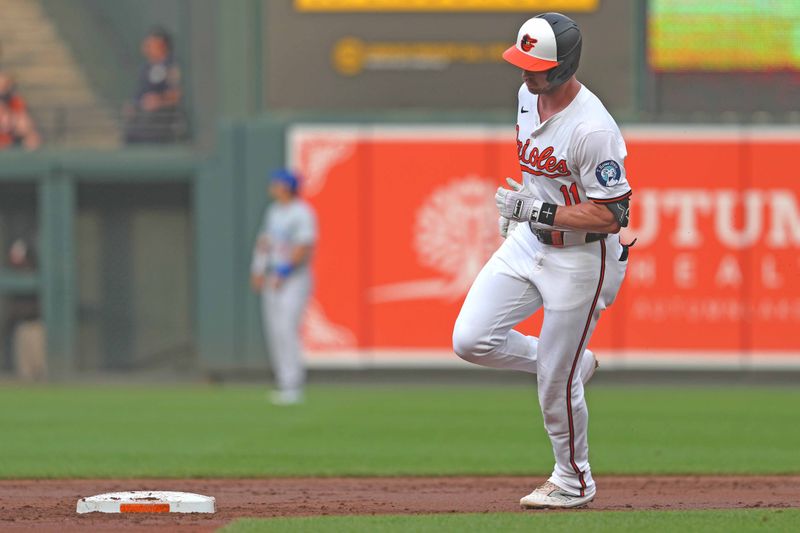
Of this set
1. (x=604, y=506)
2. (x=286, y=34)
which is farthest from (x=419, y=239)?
(x=604, y=506)

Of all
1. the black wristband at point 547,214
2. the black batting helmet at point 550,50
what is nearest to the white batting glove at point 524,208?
the black wristband at point 547,214

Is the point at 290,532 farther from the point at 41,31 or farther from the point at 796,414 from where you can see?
the point at 41,31

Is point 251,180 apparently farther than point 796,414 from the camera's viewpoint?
Yes

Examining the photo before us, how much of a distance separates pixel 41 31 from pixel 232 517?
41.9 feet

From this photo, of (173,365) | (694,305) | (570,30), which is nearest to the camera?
(570,30)

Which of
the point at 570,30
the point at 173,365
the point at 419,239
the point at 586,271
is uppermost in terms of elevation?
the point at 570,30

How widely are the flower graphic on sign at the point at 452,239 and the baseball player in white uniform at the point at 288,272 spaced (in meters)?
→ 2.61

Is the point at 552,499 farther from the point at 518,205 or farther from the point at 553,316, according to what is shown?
the point at 518,205

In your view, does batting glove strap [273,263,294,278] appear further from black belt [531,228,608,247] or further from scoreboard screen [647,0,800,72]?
black belt [531,228,608,247]

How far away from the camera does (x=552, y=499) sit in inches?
256

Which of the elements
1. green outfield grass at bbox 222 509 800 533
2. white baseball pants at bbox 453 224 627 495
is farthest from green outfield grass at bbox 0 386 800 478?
green outfield grass at bbox 222 509 800 533

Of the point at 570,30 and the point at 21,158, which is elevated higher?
the point at 570,30

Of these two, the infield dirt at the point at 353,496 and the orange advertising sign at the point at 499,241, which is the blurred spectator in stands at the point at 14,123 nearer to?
the orange advertising sign at the point at 499,241

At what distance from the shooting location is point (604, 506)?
266 inches
